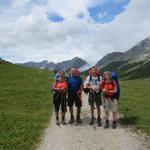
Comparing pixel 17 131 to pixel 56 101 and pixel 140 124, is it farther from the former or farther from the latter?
pixel 140 124

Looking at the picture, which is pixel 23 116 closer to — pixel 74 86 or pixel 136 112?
pixel 74 86

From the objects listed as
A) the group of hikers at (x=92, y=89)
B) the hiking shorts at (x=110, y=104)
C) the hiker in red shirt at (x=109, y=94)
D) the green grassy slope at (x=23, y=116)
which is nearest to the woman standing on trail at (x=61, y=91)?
the group of hikers at (x=92, y=89)

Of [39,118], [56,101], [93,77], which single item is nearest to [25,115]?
[39,118]

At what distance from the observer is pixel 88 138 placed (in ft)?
58.6

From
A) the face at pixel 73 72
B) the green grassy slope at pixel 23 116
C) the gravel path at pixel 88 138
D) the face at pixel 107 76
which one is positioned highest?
the face at pixel 73 72

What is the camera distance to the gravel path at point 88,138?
1655 cm

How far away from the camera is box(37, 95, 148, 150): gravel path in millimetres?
16547

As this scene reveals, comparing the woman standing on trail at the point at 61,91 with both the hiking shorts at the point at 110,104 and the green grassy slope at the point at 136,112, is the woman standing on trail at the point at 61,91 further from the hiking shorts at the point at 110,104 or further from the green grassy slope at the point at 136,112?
the green grassy slope at the point at 136,112

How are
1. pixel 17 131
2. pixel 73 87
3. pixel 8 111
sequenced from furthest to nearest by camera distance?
pixel 8 111, pixel 73 87, pixel 17 131

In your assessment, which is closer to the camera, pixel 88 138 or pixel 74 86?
pixel 88 138

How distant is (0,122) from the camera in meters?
21.6

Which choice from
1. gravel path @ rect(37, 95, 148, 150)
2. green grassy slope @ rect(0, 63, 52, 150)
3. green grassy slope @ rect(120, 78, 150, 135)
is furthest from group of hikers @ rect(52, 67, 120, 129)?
green grassy slope @ rect(0, 63, 52, 150)

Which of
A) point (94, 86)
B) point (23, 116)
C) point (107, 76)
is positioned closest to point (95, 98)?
point (94, 86)

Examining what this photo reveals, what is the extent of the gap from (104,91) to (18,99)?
13.1m
